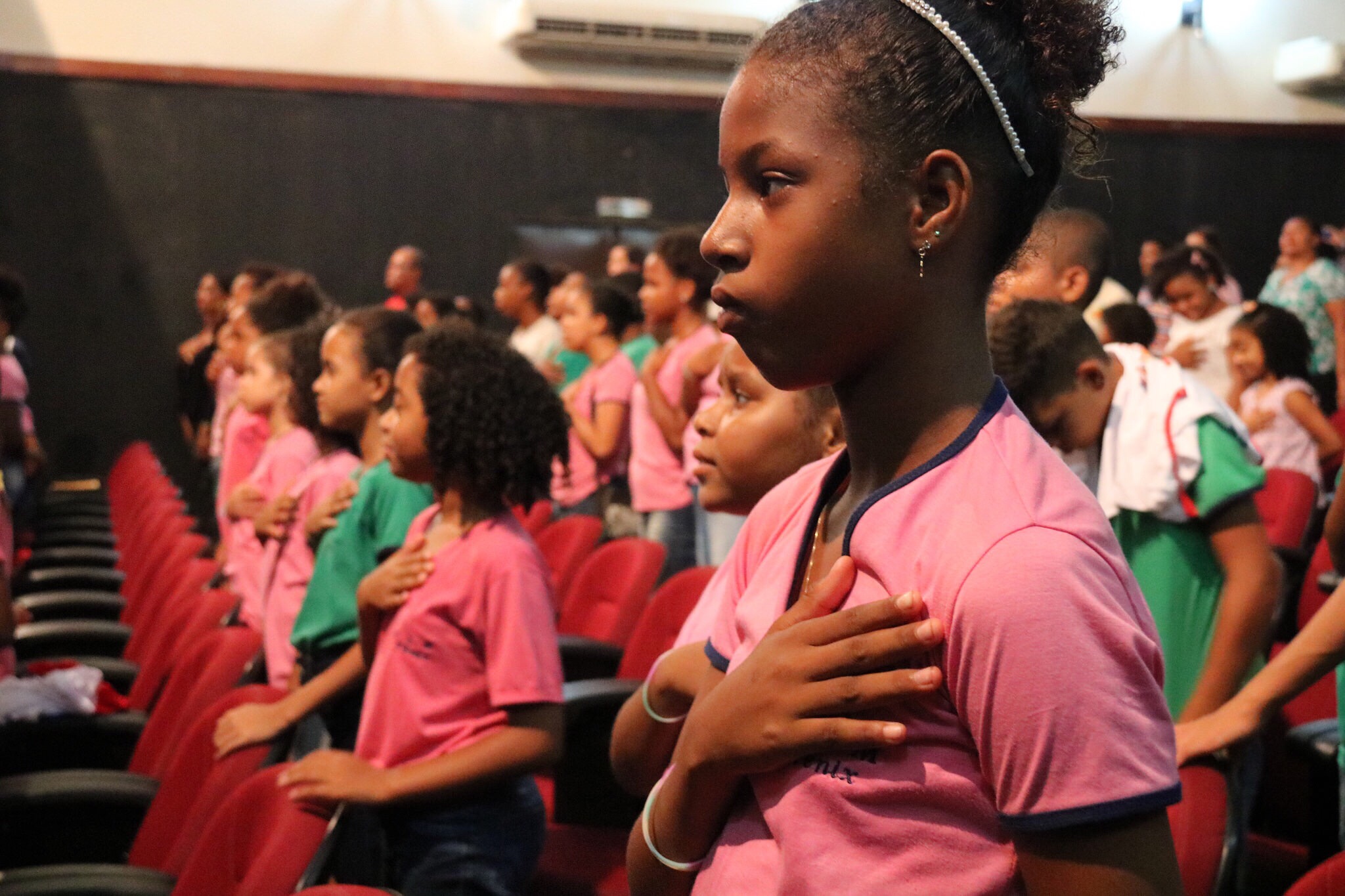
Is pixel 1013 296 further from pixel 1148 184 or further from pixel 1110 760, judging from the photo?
pixel 1148 184

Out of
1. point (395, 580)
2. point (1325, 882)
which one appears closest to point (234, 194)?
point (395, 580)

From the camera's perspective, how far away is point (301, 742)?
2488 mm

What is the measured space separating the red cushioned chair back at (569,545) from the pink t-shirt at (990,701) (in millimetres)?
3389

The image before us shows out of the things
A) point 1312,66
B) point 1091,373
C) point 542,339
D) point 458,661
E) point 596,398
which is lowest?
point 542,339

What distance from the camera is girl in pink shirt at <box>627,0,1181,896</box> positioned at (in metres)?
0.70

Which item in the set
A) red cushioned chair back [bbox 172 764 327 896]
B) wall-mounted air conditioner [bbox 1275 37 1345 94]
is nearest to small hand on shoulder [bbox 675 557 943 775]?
red cushioned chair back [bbox 172 764 327 896]

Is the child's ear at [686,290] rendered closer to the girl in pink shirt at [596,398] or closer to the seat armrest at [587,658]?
the girl in pink shirt at [596,398]

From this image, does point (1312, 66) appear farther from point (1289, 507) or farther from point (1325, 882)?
point (1325, 882)

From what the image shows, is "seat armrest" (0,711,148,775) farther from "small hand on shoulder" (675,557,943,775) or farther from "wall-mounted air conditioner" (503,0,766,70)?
"wall-mounted air conditioner" (503,0,766,70)

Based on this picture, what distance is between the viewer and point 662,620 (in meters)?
3.06

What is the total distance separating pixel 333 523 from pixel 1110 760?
2356mm

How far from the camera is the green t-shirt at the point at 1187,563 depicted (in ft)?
6.44

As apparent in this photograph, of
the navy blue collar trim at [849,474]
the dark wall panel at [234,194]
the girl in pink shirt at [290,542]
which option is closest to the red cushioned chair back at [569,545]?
the girl in pink shirt at [290,542]

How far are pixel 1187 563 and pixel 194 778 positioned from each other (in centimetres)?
173
